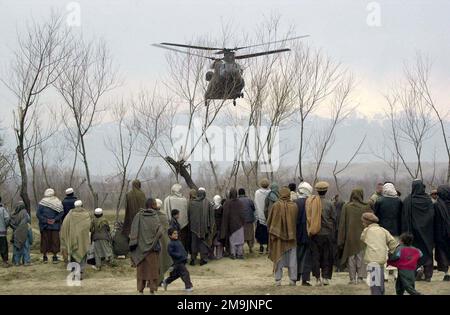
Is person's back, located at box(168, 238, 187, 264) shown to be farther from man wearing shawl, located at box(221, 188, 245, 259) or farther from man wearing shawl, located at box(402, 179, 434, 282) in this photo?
man wearing shawl, located at box(402, 179, 434, 282)

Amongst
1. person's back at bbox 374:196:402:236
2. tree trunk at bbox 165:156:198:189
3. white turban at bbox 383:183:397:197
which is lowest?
person's back at bbox 374:196:402:236

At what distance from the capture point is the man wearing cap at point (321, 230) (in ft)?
31.5

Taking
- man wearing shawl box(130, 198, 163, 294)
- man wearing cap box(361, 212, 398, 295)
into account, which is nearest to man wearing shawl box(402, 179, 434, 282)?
man wearing cap box(361, 212, 398, 295)

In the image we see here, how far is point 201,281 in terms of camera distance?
37.3 ft

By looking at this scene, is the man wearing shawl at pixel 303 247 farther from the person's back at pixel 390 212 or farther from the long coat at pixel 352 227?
the person's back at pixel 390 212

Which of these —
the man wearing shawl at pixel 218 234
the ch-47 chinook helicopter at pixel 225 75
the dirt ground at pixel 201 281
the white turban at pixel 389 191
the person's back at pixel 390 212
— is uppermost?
the ch-47 chinook helicopter at pixel 225 75

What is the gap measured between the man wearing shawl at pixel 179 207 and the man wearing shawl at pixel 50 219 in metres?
2.36

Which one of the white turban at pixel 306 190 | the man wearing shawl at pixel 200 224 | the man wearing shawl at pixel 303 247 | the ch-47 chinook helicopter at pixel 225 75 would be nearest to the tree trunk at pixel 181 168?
the ch-47 chinook helicopter at pixel 225 75

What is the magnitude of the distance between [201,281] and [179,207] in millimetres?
2162

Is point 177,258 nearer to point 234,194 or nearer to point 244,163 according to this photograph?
point 234,194

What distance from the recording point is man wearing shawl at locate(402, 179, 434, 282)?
9.95 m

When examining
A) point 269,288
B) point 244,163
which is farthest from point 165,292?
point 244,163

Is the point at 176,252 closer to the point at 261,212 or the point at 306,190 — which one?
the point at 306,190

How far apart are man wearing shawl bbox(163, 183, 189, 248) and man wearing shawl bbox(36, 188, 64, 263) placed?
7.73 ft
